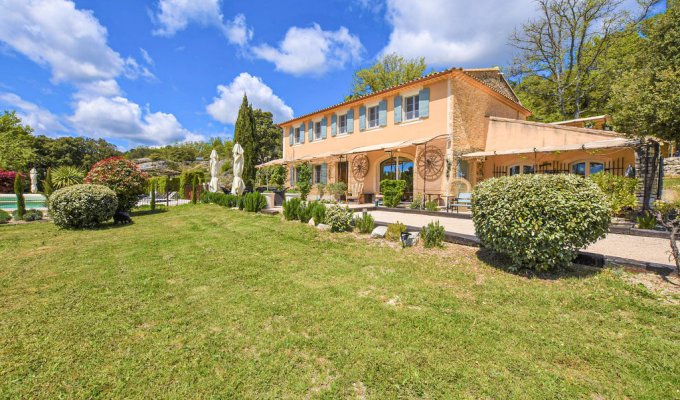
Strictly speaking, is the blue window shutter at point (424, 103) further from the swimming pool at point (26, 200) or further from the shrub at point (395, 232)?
the swimming pool at point (26, 200)

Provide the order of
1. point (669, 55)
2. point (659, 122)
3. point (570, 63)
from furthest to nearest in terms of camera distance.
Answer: point (570, 63), point (669, 55), point (659, 122)

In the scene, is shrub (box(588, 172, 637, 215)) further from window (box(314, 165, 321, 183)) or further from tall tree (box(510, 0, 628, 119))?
tall tree (box(510, 0, 628, 119))

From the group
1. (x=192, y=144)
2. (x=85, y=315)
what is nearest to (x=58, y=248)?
(x=85, y=315)

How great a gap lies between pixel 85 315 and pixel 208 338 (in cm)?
179

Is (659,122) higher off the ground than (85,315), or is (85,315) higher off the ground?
(659,122)

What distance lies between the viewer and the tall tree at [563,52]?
2172 centimetres

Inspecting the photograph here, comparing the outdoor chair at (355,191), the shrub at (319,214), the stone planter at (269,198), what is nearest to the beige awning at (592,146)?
the outdoor chair at (355,191)

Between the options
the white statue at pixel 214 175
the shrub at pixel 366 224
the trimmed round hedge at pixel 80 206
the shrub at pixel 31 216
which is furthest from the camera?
the white statue at pixel 214 175

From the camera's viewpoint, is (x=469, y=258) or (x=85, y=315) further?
(x=469, y=258)

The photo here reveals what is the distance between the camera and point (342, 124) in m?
20.0

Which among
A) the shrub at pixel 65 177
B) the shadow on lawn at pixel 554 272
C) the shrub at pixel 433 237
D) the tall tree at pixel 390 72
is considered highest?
the tall tree at pixel 390 72

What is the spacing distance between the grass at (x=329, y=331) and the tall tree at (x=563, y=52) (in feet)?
85.6

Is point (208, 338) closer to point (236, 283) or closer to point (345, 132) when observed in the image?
point (236, 283)

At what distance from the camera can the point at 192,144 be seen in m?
74.7
